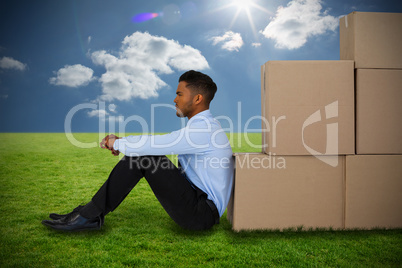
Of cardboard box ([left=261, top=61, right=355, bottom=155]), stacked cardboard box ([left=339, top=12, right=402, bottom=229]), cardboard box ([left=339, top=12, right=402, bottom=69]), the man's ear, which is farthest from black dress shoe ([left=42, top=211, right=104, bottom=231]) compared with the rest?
cardboard box ([left=339, top=12, right=402, bottom=69])

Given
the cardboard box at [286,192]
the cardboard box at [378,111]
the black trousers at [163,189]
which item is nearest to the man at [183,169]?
the black trousers at [163,189]

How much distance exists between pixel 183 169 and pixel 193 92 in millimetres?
597

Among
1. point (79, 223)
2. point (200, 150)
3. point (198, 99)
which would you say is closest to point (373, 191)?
point (200, 150)

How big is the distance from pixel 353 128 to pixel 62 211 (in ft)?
9.36

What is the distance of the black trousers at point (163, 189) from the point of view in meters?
2.13

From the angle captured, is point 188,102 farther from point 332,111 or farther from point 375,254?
point 375,254

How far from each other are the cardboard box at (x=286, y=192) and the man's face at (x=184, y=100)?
0.52 meters

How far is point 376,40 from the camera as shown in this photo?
7.98 ft

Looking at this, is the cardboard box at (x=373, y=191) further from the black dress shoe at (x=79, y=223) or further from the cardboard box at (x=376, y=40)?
the black dress shoe at (x=79, y=223)

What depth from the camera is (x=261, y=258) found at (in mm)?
1962

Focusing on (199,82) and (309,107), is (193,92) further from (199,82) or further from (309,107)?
(309,107)

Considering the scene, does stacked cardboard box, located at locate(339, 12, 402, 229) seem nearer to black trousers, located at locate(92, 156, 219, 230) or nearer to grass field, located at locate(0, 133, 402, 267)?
grass field, located at locate(0, 133, 402, 267)

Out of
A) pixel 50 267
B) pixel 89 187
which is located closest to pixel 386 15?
pixel 50 267

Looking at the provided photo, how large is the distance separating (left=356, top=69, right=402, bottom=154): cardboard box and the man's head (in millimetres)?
1185
